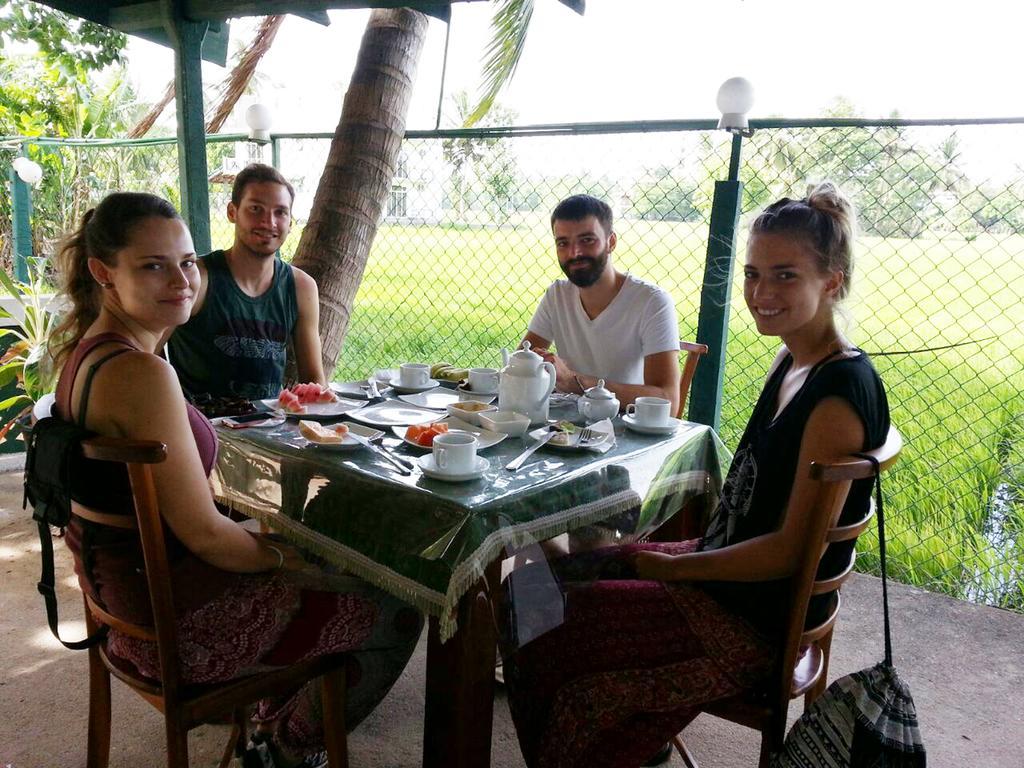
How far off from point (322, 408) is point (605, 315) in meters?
1.30

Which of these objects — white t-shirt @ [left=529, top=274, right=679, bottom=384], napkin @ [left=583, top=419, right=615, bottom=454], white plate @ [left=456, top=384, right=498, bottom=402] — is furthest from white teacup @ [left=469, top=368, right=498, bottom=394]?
white t-shirt @ [left=529, top=274, right=679, bottom=384]

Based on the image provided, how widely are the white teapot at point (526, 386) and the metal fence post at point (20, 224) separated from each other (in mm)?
4522

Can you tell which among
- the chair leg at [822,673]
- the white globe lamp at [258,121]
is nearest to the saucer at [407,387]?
the chair leg at [822,673]

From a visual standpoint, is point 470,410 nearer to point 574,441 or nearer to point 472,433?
point 472,433

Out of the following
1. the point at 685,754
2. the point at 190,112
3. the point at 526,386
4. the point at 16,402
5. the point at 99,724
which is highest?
the point at 190,112

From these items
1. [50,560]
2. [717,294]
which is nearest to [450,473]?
[50,560]

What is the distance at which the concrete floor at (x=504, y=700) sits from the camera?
2.17 m

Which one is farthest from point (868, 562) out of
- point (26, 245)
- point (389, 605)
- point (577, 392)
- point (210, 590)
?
point (26, 245)

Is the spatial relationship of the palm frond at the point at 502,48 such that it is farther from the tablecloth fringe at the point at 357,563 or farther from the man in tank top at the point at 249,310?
the tablecloth fringe at the point at 357,563

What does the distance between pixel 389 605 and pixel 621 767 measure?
0.68 metres

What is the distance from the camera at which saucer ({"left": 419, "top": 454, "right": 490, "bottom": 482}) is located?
166cm

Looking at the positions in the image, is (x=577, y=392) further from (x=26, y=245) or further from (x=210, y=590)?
(x=26, y=245)

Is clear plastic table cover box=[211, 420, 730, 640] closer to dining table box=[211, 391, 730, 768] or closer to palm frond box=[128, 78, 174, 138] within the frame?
dining table box=[211, 391, 730, 768]

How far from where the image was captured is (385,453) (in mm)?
1860
